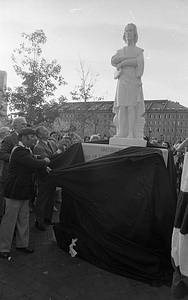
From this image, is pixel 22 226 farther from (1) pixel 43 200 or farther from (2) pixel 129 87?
(2) pixel 129 87

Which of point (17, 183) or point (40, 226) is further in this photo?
point (40, 226)

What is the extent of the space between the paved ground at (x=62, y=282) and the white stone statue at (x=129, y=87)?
8.52 ft

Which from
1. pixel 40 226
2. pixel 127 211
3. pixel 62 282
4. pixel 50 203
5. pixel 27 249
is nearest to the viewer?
pixel 62 282

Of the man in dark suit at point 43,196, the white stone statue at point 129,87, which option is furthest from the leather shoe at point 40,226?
the white stone statue at point 129,87

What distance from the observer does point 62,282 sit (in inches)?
106

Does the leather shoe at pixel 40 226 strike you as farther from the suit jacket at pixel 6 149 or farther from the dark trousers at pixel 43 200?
the suit jacket at pixel 6 149

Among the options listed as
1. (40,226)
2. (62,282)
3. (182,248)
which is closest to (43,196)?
(40,226)

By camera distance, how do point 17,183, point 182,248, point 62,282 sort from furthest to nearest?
1. point 17,183
2. point 62,282
3. point 182,248

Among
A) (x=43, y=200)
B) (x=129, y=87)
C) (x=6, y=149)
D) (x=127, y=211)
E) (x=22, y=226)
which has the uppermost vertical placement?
(x=129, y=87)

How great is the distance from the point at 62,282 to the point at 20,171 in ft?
5.12

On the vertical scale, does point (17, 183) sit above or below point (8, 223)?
above

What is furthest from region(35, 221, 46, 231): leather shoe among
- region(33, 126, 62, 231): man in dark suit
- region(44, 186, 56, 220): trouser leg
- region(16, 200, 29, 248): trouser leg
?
region(16, 200, 29, 248): trouser leg

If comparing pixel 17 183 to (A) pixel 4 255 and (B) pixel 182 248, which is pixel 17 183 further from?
(B) pixel 182 248

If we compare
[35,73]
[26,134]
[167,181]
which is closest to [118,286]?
[167,181]
